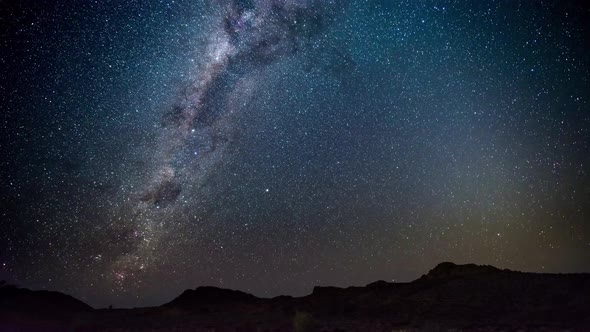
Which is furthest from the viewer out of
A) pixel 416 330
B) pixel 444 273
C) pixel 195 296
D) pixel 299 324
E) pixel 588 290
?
pixel 195 296

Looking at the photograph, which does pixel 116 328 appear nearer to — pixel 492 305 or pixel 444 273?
pixel 492 305

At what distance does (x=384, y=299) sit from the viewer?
2087 inches

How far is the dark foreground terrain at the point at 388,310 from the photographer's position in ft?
107

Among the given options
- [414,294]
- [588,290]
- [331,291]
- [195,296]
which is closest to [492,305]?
[588,290]

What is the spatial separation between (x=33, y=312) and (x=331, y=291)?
118 ft

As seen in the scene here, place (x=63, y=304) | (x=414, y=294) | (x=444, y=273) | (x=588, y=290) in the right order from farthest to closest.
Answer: (x=63, y=304) < (x=444, y=273) < (x=414, y=294) < (x=588, y=290)

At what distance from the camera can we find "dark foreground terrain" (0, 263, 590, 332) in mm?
32594

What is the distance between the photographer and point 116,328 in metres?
34.3

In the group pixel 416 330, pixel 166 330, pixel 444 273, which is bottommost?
pixel 416 330

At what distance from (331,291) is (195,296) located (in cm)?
2210

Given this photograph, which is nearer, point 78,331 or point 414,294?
point 78,331

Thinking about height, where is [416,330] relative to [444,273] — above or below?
below

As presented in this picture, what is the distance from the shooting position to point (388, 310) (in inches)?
1786

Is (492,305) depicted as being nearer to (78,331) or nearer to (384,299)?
(384,299)
